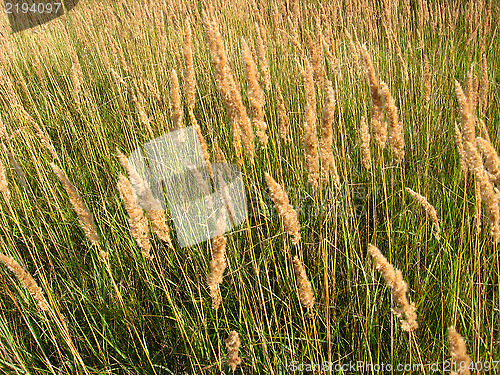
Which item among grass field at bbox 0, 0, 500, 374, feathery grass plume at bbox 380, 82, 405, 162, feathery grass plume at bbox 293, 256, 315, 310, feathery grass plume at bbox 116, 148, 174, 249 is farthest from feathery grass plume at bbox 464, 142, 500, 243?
feathery grass plume at bbox 116, 148, 174, 249

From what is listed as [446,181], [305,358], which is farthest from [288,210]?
[446,181]

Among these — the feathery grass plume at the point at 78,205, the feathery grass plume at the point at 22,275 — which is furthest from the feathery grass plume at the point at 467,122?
the feathery grass plume at the point at 22,275

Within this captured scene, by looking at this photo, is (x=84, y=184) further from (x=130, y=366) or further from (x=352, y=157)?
(x=352, y=157)

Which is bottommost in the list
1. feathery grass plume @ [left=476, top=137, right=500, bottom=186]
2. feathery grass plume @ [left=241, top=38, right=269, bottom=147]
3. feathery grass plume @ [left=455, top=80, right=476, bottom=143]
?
feathery grass plume @ [left=476, top=137, right=500, bottom=186]

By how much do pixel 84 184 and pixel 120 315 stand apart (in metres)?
0.97

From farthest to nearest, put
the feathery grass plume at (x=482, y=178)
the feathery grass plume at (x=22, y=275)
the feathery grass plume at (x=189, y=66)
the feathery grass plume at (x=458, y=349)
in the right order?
1. the feathery grass plume at (x=189, y=66)
2. the feathery grass plume at (x=22, y=275)
3. the feathery grass plume at (x=482, y=178)
4. the feathery grass plume at (x=458, y=349)

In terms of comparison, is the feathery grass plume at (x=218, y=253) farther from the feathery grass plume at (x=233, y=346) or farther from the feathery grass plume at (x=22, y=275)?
the feathery grass plume at (x=22, y=275)

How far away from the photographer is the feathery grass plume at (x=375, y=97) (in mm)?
876

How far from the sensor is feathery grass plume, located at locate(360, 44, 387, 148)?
0.88 meters

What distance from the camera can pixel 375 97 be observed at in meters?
0.91

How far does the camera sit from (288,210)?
0.82m

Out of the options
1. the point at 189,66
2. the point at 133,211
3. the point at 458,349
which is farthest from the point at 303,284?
the point at 189,66

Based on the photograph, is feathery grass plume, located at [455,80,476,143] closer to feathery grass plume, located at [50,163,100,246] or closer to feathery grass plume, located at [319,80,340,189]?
feathery grass plume, located at [319,80,340,189]

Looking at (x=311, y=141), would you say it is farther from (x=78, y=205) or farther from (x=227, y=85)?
(x=78, y=205)
